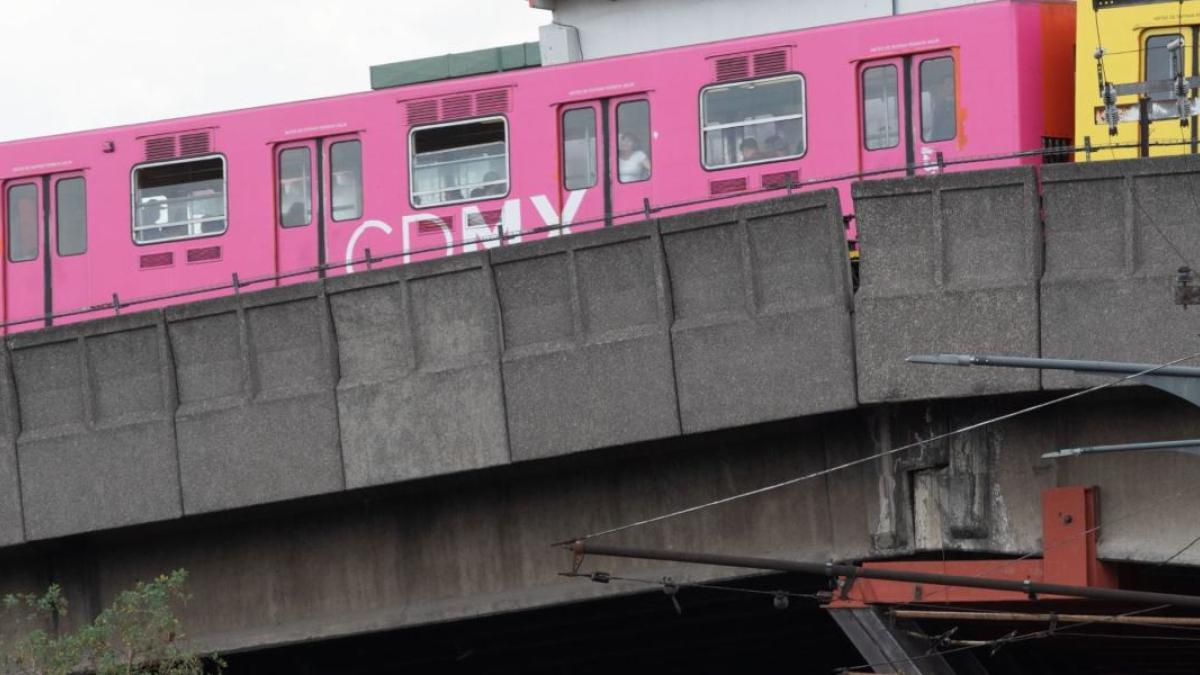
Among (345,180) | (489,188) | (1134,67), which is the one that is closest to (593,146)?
(489,188)

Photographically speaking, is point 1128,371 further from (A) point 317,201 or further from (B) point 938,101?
(A) point 317,201

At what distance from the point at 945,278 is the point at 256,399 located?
7199 mm

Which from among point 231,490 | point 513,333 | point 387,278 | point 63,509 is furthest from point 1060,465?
point 63,509

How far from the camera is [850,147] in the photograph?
995 inches

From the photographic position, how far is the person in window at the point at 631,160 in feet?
86.3

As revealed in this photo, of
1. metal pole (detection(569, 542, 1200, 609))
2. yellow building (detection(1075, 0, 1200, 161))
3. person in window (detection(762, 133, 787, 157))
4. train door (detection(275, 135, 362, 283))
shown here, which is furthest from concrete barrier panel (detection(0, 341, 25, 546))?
yellow building (detection(1075, 0, 1200, 161))

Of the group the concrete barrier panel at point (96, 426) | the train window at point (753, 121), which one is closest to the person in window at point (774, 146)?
the train window at point (753, 121)

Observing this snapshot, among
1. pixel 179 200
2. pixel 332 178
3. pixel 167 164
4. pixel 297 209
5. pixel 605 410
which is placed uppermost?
pixel 167 164

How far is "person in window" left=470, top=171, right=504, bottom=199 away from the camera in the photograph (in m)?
27.0

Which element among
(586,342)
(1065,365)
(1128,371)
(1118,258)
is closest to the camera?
(1128,371)

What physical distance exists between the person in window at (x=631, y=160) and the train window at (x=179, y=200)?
18.1 ft

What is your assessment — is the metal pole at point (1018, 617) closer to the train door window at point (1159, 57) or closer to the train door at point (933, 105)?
the train door at point (933, 105)

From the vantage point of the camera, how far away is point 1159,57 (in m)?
24.0

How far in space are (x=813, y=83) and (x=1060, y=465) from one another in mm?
7026
